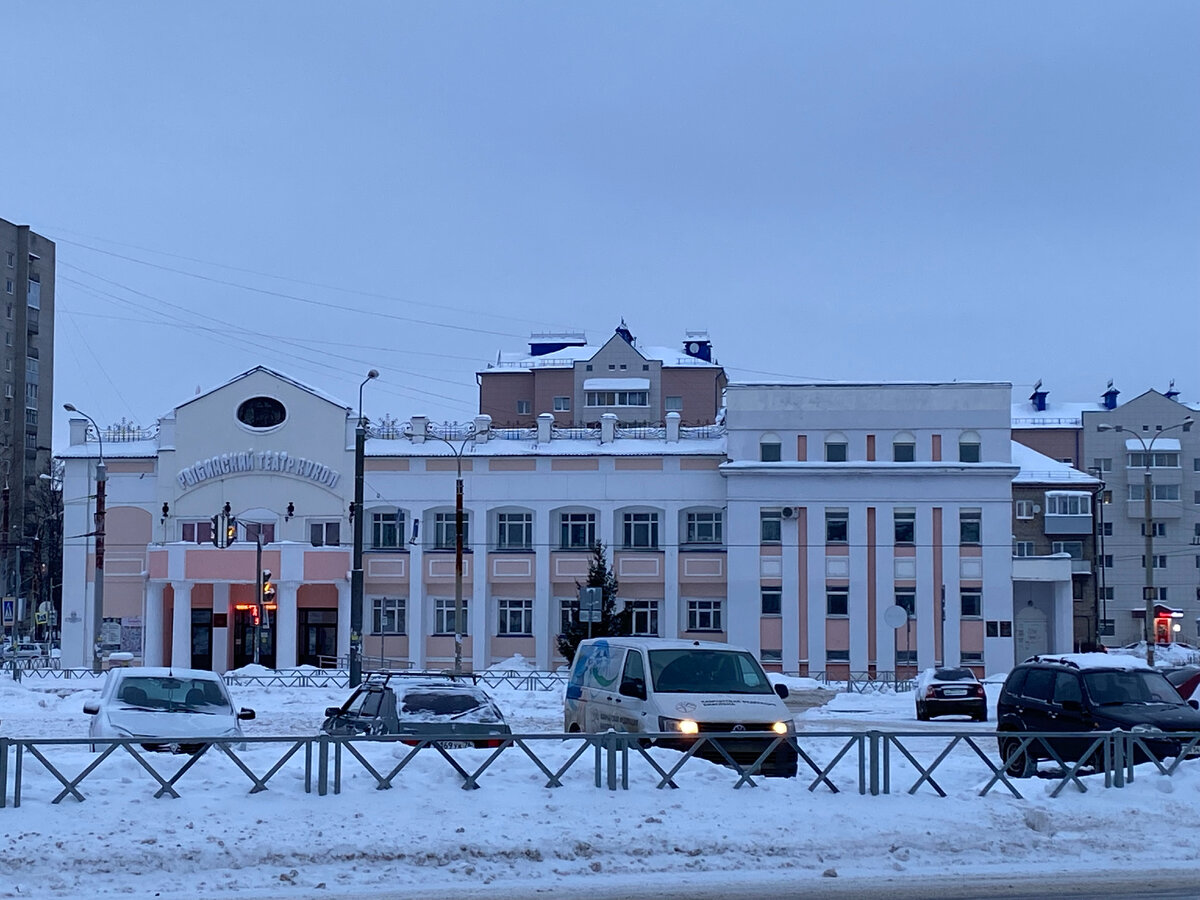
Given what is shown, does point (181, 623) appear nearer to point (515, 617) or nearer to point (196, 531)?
point (196, 531)

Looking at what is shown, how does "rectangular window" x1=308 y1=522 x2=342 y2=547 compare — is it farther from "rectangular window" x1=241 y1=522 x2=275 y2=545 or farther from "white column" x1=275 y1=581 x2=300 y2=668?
"white column" x1=275 y1=581 x2=300 y2=668

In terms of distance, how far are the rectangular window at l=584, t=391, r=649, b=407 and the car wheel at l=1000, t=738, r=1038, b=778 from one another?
72596mm

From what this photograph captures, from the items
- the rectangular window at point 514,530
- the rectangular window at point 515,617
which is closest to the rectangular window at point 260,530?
the rectangular window at point 514,530

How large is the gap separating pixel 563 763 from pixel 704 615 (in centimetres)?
4505

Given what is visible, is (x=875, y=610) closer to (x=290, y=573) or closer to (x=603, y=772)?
(x=290, y=573)

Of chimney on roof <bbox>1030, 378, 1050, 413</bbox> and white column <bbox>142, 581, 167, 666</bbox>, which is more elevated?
chimney on roof <bbox>1030, 378, 1050, 413</bbox>

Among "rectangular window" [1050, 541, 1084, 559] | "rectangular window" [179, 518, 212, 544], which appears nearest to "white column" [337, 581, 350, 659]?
"rectangular window" [179, 518, 212, 544]

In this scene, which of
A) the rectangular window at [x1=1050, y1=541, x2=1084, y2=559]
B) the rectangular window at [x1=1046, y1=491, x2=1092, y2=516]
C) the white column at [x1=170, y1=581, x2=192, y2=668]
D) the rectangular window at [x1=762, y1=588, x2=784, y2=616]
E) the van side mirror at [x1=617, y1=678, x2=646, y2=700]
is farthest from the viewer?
the rectangular window at [x1=1046, y1=491, x2=1092, y2=516]

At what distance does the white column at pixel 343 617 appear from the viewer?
193 feet

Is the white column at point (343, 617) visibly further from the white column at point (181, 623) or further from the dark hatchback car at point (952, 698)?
the dark hatchback car at point (952, 698)

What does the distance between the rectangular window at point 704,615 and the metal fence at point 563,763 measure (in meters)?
42.8

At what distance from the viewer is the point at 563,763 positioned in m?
15.2

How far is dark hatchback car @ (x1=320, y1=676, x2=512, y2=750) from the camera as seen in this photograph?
1991 cm

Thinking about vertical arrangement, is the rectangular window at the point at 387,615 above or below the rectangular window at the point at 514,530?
below
